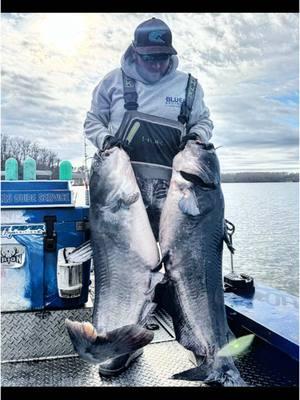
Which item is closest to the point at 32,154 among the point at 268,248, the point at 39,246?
the point at 39,246

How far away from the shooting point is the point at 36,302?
2887 millimetres

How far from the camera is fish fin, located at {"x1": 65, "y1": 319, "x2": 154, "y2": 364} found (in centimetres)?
192

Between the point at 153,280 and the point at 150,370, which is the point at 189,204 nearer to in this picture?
the point at 153,280

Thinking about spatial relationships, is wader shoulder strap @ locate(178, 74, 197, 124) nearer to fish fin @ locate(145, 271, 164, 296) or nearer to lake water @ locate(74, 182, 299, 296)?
fish fin @ locate(145, 271, 164, 296)

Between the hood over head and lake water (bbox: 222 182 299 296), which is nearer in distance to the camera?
the hood over head

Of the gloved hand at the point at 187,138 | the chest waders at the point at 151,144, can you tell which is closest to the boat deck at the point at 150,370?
the chest waders at the point at 151,144

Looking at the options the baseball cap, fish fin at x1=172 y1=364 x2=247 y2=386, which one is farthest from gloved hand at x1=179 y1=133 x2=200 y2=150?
fish fin at x1=172 y1=364 x2=247 y2=386

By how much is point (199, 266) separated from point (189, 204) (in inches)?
12.4

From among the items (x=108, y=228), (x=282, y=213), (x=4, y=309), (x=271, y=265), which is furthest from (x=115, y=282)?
(x=282, y=213)

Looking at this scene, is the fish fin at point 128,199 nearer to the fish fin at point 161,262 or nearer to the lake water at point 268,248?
the fish fin at point 161,262

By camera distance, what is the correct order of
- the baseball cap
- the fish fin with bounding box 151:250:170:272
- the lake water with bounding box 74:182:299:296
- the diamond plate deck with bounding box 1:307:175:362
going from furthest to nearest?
the lake water with bounding box 74:182:299:296 → the diamond plate deck with bounding box 1:307:175:362 → the baseball cap → the fish fin with bounding box 151:250:170:272

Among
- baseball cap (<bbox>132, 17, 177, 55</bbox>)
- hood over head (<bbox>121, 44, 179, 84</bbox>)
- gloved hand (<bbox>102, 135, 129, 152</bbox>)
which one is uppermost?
baseball cap (<bbox>132, 17, 177, 55</bbox>)

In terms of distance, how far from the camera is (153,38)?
2.50 m

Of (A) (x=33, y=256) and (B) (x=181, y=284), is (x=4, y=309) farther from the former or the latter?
(B) (x=181, y=284)
